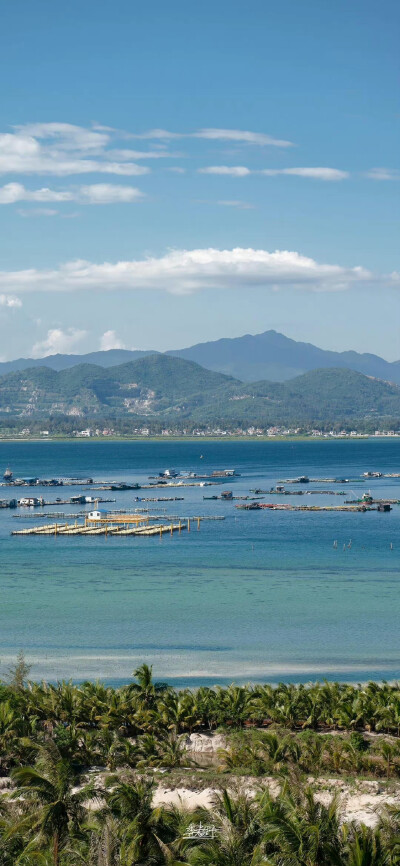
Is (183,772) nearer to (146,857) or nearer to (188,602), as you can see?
(146,857)

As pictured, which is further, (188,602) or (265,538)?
(265,538)

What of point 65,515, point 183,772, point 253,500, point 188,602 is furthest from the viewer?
point 253,500

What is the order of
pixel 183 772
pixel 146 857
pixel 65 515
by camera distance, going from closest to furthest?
pixel 146 857, pixel 183 772, pixel 65 515

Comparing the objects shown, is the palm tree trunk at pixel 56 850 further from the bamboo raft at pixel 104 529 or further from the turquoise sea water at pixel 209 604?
the bamboo raft at pixel 104 529

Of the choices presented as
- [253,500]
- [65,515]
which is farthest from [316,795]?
[253,500]

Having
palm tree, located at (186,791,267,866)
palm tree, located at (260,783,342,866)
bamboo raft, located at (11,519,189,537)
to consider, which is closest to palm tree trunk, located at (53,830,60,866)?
palm tree, located at (186,791,267,866)

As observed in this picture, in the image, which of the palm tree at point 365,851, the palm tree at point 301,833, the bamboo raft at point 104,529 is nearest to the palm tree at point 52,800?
the palm tree at point 301,833

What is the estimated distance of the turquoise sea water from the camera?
153ft

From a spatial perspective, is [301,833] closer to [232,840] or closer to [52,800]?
[232,840]

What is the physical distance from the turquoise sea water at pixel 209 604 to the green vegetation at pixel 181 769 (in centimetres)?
929

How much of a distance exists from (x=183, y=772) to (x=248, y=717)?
5012 mm

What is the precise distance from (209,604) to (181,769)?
30320 mm

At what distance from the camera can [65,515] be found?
116m

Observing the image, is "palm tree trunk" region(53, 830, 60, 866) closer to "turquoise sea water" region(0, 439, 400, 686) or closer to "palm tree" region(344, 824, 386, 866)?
"palm tree" region(344, 824, 386, 866)
